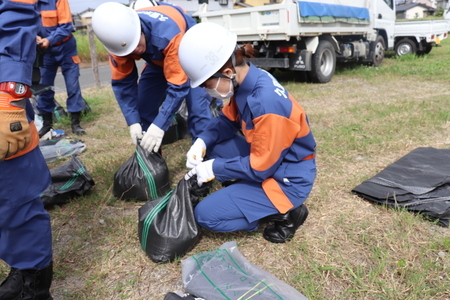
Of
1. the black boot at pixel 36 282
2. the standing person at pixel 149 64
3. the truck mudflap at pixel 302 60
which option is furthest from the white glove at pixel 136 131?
the truck mudflap at pixel 302 60

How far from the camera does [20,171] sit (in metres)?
1.61

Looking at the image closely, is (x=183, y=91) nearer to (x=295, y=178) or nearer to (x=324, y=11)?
(x=295, y=178)

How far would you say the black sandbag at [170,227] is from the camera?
2.13 m

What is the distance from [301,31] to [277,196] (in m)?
5.46

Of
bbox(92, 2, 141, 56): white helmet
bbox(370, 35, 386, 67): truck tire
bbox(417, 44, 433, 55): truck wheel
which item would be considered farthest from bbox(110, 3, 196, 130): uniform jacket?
bbox(417, 44, 433, 55): truck wheel

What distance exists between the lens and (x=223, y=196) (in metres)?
2.28

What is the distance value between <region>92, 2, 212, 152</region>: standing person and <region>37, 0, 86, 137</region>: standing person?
71.7 inches

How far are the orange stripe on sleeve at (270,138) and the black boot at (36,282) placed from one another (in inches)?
45.4

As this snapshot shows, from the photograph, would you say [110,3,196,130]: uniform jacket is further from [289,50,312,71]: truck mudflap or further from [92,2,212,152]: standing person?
[289,50,312,71]: truck mudflap

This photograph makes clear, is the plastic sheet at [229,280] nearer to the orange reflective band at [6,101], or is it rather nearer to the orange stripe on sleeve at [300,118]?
the orange stripe on sleeve at [300,118]

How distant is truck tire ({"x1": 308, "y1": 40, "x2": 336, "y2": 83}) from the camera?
7.52m

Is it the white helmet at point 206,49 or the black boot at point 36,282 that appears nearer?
the black boot at point 36,282

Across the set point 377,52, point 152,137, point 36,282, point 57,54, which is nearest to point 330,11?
point 377,52

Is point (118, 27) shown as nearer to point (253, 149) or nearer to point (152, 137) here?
point (152, 137)
